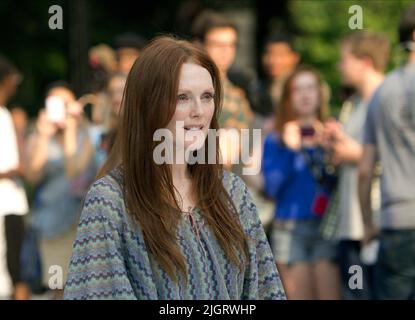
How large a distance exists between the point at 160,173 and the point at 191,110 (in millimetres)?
212

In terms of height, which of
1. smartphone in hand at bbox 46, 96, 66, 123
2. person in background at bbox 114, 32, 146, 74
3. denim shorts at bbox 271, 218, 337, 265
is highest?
person in background at bbox 114, 32, 146, 74

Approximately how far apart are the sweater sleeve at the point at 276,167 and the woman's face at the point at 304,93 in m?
0.26

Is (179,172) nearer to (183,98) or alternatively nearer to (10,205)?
(183,98)

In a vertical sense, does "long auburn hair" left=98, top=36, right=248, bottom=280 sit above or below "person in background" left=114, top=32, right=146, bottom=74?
below

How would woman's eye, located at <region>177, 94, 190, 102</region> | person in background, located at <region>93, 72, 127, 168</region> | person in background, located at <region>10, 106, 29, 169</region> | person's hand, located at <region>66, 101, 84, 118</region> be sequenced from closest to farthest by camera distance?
woman's eye, located at <region>177, 94, 190, 102</region> < person in background, located at <region>93, 72, 127, 168</region> < person's hand, located at <region>66, 101, 84, 118</region> < person in background, located at <region>10, 106, 29, 169</region>

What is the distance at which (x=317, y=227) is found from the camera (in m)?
7.65

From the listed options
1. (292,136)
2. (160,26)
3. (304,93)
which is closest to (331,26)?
(160,26)

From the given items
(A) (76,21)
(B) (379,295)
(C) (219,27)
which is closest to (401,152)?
(B) (379,295)

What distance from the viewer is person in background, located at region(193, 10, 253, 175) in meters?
7.04

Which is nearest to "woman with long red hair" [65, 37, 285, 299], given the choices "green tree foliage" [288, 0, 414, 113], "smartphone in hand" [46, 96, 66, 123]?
"smartphone in hand" [46, 96, 66, 123]

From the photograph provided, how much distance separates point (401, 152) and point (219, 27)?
1.81 meters

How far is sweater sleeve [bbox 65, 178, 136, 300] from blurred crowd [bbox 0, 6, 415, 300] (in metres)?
2.32

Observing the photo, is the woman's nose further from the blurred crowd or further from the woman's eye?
the blurred crowd

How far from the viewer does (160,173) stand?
11.5 ft
